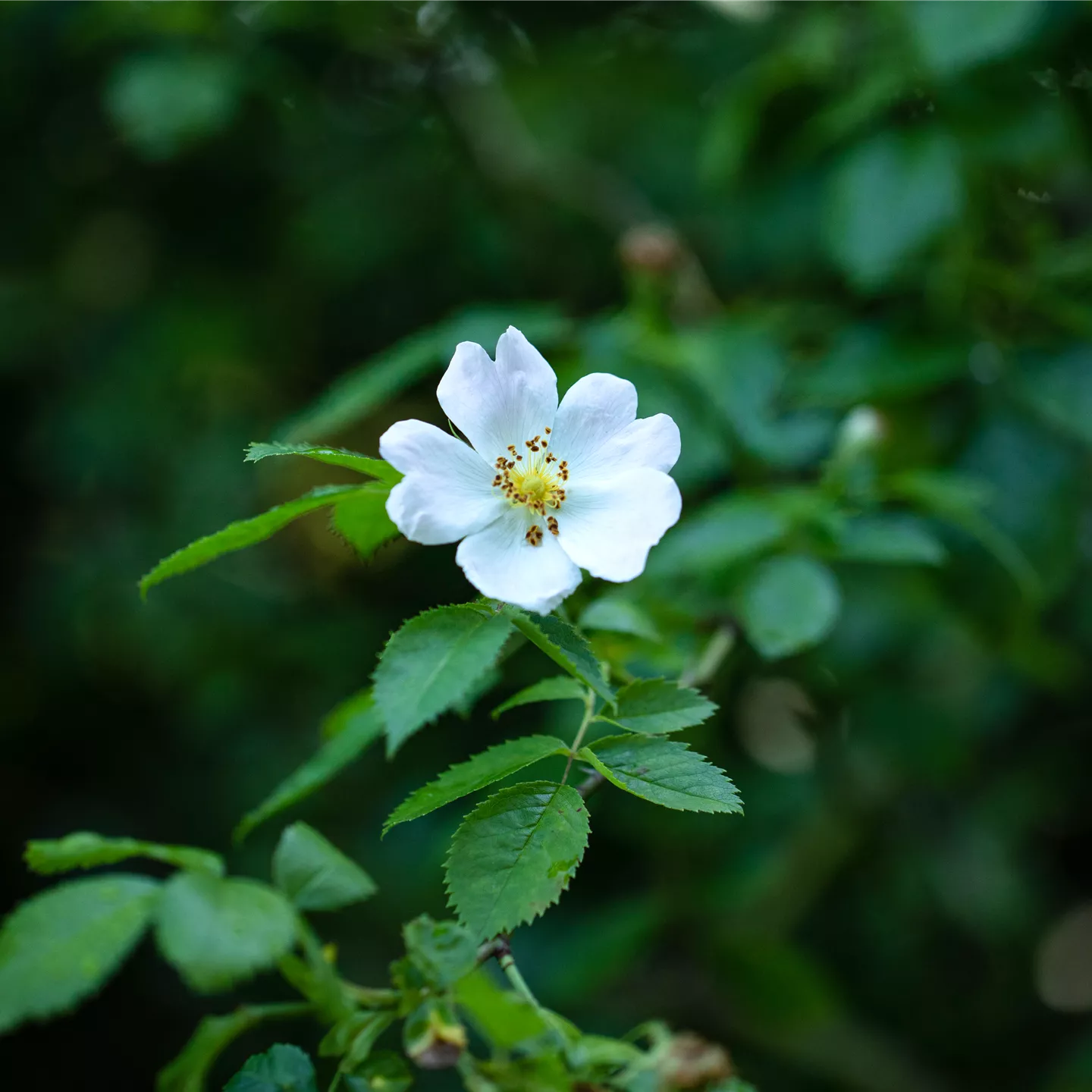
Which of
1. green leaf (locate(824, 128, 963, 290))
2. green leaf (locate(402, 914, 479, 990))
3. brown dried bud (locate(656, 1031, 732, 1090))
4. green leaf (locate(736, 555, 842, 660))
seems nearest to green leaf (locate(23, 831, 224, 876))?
green leaf (locate(402, 914, 479, 990))

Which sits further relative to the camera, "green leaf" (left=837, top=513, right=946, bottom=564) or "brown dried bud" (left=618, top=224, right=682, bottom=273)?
"brown dried bud" (left=618, top=224, right=682, bottom=273)

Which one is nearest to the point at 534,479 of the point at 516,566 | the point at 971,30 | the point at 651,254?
the point at 516,566

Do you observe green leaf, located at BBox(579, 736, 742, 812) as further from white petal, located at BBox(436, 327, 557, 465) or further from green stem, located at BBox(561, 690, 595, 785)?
white petal, located at BBox(436, 327, 557, 465)

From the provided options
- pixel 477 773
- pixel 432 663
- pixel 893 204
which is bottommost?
pixel 893 204

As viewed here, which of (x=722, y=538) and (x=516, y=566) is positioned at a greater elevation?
(x=516, y=566)

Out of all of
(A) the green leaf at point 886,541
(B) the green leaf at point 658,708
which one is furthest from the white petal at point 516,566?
(A) the green leaf at point 886,541

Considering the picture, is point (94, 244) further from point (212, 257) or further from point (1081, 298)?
point (1081, 298)

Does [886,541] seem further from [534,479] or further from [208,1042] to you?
[208,1042]

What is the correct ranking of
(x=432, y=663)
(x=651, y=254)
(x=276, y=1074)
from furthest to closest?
(x=651, y=254) → (x=276, y=1074) → (x=432, y=663)
